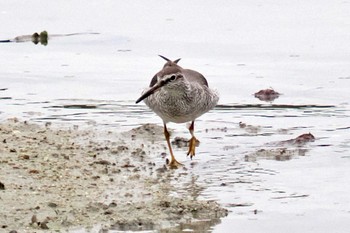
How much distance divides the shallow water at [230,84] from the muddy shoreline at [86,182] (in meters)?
0.32

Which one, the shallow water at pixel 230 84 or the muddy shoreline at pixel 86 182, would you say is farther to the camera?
the shallow water at pixel 230 84

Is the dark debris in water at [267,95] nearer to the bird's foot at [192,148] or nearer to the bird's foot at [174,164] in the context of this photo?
the bird's foot at [192,148]

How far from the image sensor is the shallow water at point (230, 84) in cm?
852

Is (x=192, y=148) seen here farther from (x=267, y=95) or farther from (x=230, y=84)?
(x=230, y=84)

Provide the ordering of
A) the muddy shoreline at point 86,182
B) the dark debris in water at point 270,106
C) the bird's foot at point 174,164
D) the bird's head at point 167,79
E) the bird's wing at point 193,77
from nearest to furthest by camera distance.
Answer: the muddy shoreline at point 86,182
the bird's foot at point 174,164
the bird's head at point 167,79
the bird's wing at point 193,77
the dark debris in water at point 270,106

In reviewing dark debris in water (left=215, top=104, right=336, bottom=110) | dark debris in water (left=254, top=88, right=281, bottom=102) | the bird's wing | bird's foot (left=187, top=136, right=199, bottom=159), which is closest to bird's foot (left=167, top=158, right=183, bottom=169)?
bird's foot (left=187, top=136, right=199, bottom=159)

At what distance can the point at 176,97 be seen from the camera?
10070 mm

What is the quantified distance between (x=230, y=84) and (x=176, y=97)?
3107mm

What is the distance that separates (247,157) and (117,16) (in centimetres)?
768

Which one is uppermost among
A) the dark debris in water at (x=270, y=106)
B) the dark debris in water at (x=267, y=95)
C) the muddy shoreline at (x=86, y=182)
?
the dark debris in water at (x=267, y=95)

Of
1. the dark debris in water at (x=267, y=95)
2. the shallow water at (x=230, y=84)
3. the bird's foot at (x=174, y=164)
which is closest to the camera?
the shallow water at (x=230, y=84)

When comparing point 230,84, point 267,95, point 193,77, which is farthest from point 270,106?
point 193,77

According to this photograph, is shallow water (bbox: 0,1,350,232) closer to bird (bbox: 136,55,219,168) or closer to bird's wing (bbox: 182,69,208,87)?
bird (bbox: 136,55,219,168)

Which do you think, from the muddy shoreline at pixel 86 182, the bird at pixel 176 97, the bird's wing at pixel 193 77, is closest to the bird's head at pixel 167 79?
the bird at pixel 176 97
